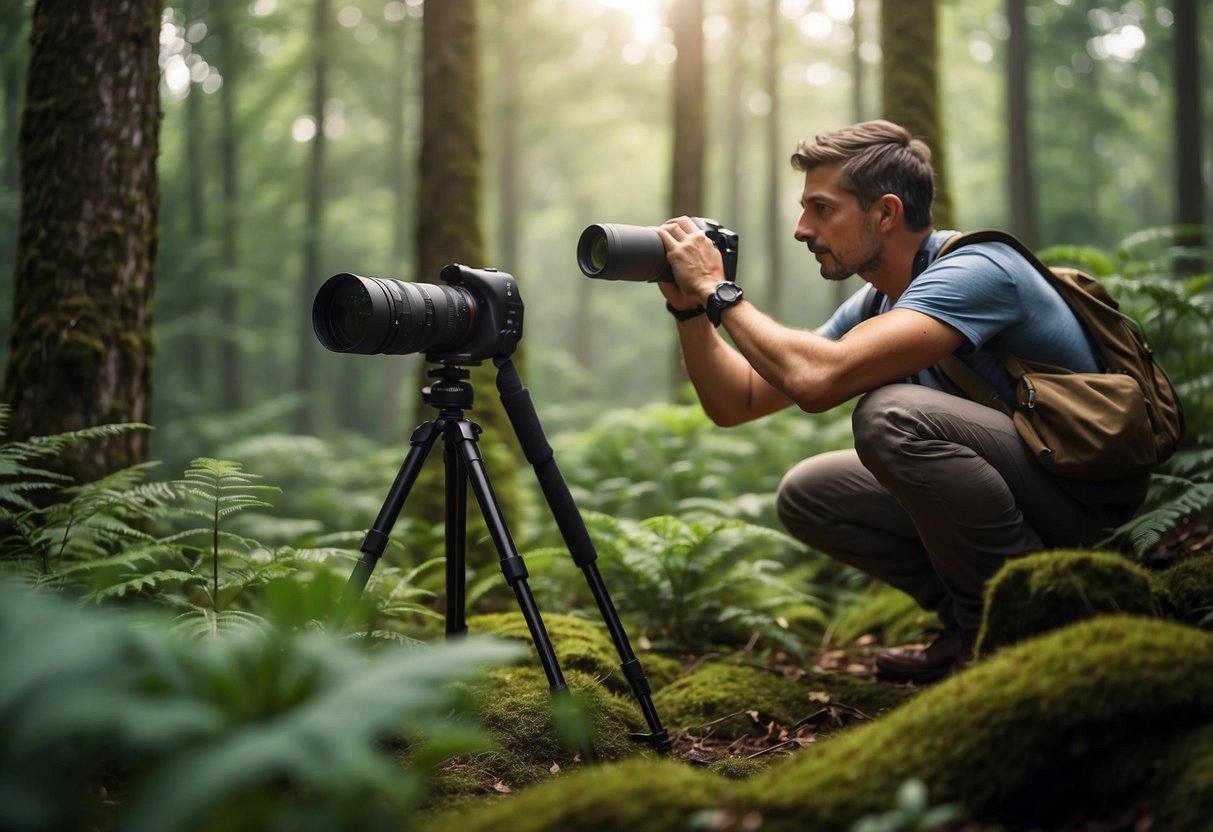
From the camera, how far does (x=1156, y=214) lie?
25.1 metres

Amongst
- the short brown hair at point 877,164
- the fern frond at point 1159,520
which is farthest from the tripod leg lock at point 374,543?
the fern frond at point 1159,520

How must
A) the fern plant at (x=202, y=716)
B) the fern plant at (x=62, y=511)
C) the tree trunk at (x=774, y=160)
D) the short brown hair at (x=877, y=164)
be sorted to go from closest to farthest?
Result: the fern plant at (x=202, y=716), the fern plant at (x=62, y=511), the short brown hair at (x=877, y=164), the tree trunk at (x=774, y=160)

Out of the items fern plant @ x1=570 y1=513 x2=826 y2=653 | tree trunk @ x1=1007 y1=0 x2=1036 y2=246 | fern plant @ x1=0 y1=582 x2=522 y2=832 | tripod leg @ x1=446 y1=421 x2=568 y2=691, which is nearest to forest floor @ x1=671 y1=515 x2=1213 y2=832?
fern plant @ x1=570 y1=513 x2=826 y2=653

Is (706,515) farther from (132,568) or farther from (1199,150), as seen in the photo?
(1199,150)

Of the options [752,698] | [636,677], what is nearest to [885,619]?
[752,698]

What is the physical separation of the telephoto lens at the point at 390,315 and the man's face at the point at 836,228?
4.28 ft

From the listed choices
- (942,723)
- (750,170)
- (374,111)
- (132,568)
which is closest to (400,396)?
(374,111)

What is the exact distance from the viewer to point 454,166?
5.48 meters

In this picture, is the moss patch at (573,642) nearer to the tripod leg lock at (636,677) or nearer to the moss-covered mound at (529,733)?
the moss-covered mound at (529,733)

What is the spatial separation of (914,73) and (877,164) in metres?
2.92

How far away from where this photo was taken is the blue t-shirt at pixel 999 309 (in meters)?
2.82

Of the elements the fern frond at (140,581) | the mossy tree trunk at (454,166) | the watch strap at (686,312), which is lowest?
the fern frond at (140,581)

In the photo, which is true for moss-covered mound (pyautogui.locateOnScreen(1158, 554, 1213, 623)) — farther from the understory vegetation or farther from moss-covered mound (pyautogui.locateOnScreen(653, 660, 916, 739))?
moss-covered mound (pyautogui.locateOnScreen(653, 660, 916, 739))

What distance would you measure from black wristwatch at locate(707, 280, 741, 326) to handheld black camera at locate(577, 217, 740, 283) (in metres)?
0.06
